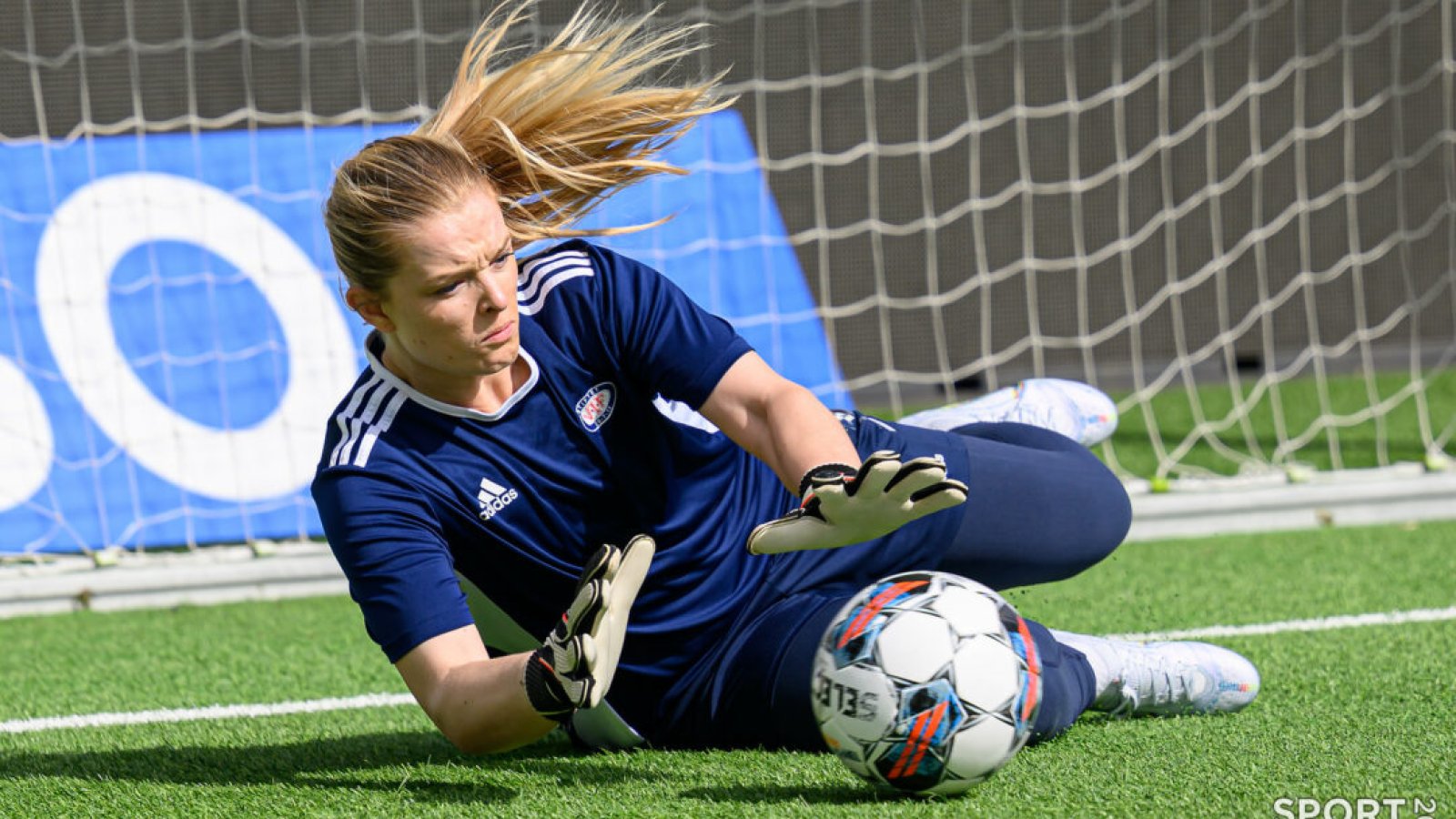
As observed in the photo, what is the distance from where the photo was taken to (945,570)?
10.6ft

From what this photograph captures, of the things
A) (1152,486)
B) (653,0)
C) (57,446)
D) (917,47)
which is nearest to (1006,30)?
(917,47)

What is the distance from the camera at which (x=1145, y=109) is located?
8.77 m

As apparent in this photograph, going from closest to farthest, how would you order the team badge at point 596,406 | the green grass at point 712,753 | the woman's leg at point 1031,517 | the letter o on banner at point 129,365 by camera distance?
the green grass at point 712,753
the team badge at point 596,406
the woman's leg at point 1031,517
the letter o on banner at point 129,365

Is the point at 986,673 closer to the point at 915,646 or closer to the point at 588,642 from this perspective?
the point at 915,646

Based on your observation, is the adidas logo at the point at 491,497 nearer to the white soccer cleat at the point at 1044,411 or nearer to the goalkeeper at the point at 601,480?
the goalkeeper at the point at 601,480

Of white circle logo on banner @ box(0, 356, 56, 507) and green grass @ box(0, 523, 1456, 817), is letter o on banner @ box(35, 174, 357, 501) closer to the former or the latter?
white circle logo on banner @ box(0, 356, 56, 507)

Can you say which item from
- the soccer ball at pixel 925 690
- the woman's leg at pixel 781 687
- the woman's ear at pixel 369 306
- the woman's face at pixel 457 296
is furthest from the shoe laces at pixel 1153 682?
the woman's ear at pixel 369 306

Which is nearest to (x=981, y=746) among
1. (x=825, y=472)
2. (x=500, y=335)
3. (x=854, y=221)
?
(x=825, y=472)

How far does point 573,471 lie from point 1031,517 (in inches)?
39.2

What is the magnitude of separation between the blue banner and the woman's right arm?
326 centimetres

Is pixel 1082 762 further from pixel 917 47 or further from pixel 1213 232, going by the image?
pixel 1213 232

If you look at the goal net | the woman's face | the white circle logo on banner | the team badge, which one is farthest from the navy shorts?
the white circle logo on banner

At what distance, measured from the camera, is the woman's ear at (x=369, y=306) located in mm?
2707

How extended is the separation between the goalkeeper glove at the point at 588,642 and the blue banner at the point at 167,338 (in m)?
3.48
